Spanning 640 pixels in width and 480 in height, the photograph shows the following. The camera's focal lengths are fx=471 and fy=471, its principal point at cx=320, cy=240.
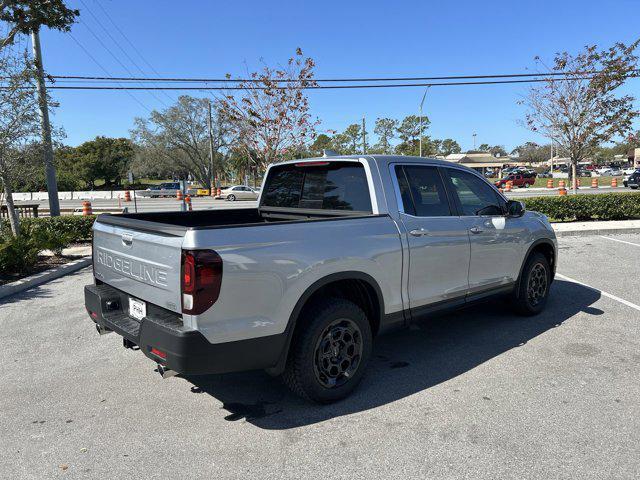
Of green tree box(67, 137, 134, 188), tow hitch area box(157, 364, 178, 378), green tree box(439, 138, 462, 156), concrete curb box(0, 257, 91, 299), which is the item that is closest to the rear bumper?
tow hitch area box(157, 364, 178, 378)

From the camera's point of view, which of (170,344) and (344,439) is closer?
(170,344)

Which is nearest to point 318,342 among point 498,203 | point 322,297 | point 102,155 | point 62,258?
point 322,297

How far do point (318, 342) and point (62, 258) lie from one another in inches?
337

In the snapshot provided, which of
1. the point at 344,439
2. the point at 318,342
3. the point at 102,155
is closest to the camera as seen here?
the point at 344,439

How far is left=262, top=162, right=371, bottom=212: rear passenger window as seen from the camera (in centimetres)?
403

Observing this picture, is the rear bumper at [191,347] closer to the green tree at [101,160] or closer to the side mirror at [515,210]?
the side mirror at [515,210]

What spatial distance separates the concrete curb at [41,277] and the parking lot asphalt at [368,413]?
86.8 inches

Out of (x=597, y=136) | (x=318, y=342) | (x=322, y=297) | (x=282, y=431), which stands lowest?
(x=282, y=431)

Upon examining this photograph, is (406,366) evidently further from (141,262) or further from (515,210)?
(141,262)

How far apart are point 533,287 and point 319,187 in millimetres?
2923

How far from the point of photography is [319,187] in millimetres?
4367

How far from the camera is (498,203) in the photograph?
498cm

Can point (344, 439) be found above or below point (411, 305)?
below

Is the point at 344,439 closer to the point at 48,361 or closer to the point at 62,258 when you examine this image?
the point at 48,361
